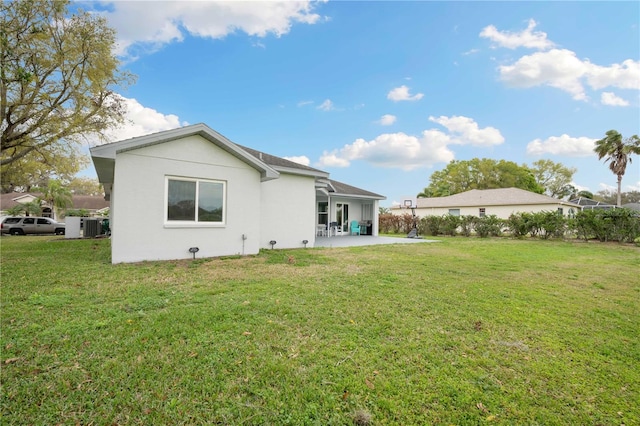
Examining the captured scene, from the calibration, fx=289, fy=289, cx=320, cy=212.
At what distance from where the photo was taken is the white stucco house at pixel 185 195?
769cm

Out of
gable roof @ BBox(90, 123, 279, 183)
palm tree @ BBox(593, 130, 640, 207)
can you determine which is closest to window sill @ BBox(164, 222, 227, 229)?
gable roof @ BBox(90, 123, 279, 183)

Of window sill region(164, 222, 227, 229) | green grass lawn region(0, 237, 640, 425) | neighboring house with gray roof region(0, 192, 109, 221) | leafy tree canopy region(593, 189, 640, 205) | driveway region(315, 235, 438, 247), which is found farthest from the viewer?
leafy tree canopy region(593, 189, 640, 205)

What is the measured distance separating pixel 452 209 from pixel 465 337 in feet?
100

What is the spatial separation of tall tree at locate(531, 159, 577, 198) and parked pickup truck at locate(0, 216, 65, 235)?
62195 mm

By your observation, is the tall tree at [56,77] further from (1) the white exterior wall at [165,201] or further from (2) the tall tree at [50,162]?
(1) the white exterior wall at [165,201]

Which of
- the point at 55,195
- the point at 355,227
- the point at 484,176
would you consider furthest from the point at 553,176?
the point at 55,195

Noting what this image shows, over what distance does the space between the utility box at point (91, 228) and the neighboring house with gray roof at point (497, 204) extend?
74.1ft

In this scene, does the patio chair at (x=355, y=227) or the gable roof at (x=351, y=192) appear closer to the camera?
the gable roof at (x=351, y=192)

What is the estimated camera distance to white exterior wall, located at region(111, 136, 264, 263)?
769cm

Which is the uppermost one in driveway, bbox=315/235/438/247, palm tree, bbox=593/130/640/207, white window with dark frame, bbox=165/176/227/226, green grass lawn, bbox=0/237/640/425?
palm tree, bbox=593/130/640/207

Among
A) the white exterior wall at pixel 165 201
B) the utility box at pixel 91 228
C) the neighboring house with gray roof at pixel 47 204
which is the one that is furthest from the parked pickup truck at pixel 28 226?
the white exterior wall at pixel 165 201

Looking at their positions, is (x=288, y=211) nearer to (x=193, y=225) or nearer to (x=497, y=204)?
(x=193, y=225)

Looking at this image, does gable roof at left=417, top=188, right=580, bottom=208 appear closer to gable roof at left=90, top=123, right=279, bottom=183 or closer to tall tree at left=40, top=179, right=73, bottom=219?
gable roof at left=90, top=123, right=279, bottom=183

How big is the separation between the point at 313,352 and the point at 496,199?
3140 cm
